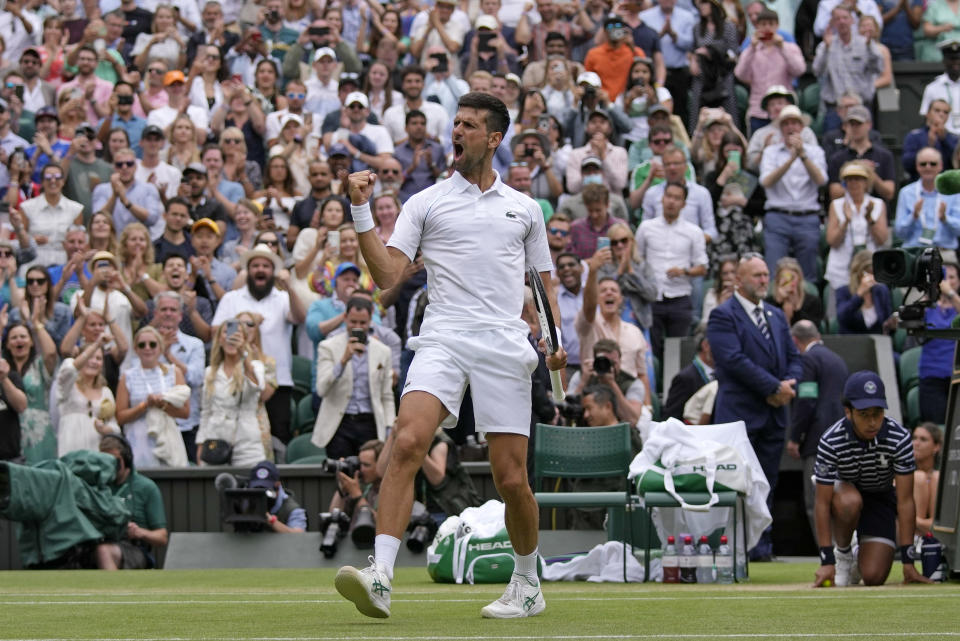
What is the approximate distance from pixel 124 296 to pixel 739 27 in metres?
8.98

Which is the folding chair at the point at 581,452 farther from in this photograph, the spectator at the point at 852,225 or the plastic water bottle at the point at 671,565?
the spectator at the point at 852,225

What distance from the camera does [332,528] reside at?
43.1 feet

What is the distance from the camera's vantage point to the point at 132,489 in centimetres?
1387

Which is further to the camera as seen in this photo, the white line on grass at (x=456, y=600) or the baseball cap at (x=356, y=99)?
the baseball cap at (x=356, y=99)

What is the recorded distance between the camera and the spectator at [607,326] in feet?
49.0

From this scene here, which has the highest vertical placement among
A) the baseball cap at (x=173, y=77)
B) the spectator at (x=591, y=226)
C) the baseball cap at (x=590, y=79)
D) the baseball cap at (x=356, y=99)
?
the baseball cap at (x=173, y=77)

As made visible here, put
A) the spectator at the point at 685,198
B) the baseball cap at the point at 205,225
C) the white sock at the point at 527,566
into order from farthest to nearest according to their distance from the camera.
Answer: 1. the spectator at the point at 685,198
2. the baseball cap at the point at 205,225
3. the white sock at the point at 527,566

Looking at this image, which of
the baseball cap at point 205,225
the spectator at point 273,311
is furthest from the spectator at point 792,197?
the baseball cap at point 205,225

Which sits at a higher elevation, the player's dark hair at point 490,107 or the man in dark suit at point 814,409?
the player's dark hair at point 490,107

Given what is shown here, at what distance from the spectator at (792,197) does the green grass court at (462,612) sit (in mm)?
6680

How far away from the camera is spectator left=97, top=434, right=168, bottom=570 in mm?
13742

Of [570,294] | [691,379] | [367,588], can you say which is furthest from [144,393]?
[367,588]

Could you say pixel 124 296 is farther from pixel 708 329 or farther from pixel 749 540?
pixel 749 540

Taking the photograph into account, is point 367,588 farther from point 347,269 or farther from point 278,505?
point 347,269
